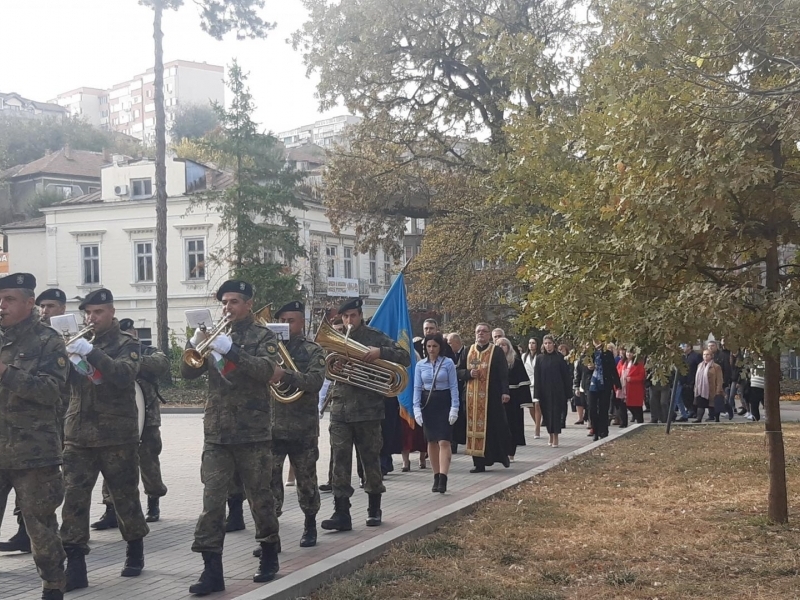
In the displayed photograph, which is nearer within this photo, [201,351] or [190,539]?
[201,351]

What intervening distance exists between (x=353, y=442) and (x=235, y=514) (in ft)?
4.16

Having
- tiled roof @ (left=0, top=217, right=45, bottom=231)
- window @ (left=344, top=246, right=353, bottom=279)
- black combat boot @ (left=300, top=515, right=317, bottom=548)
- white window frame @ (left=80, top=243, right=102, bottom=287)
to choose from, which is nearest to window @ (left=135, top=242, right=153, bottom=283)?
white window frame @ (left=80, top=243, right=102, bottom=287)

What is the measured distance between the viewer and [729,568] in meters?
7.78

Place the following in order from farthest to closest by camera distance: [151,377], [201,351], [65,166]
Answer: [65,166] < [151,377] < [201,351]

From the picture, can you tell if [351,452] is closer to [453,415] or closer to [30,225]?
[453,415]

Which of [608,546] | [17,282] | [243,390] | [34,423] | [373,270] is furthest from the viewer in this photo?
[373,270]

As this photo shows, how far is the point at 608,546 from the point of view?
866 cm

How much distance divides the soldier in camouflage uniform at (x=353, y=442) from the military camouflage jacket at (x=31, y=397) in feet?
10.3

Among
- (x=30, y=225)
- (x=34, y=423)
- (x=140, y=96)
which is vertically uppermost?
(x=140, y=96)

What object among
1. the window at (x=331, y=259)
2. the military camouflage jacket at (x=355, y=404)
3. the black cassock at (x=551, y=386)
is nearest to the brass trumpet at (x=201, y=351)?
the military camouflage jacket at (x=355, y=404)

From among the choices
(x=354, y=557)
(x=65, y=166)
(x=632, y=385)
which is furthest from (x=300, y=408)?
(x=65, y=166)

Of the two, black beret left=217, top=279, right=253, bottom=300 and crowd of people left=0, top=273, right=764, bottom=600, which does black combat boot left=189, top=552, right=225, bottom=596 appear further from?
black beret left=217, top=279, right=253, bottom=300

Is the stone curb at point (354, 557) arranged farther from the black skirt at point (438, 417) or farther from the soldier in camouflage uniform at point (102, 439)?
the soldier in camouflage uniform at point (102, 439)

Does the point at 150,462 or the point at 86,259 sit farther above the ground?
the point at 86,259
